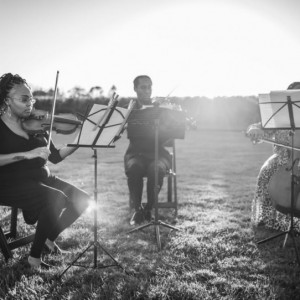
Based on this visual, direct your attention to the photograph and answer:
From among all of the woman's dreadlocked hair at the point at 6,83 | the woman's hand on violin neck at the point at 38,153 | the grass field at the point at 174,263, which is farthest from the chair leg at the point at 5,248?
the woman's dreadlocked hair at the point at 6,83

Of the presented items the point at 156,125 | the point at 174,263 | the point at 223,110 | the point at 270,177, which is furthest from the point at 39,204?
the point at 223,110

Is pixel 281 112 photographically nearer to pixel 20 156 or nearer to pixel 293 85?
pixel 293 85

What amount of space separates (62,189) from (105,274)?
1116 millimetres

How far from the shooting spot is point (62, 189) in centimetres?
385

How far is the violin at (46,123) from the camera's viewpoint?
3.71 m

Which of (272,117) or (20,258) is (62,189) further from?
(272,117)

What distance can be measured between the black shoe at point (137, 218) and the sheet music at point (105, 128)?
1.94m

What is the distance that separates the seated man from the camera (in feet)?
16.9

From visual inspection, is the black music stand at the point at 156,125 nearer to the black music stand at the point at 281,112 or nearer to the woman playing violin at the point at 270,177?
the woman playing violin at the point at 270,177

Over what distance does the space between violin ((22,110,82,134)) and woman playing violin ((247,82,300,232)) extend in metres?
2.26

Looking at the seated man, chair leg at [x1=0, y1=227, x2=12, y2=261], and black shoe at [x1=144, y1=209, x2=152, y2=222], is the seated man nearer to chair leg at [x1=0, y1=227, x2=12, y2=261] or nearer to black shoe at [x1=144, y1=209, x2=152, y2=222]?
black shoe at [x1=144, y1=209, x2=152, y2=222]

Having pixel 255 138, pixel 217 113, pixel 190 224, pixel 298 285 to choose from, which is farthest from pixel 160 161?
pixel 217 113

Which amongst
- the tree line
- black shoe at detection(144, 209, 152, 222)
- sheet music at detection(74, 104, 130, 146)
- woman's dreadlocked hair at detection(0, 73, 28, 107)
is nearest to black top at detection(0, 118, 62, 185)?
woman's dreadlocked hair at detection(0, 73, 28, 107)

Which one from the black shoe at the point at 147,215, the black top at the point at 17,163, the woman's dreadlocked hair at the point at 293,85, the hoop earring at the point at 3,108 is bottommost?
the black shoe at the point at 147,215
